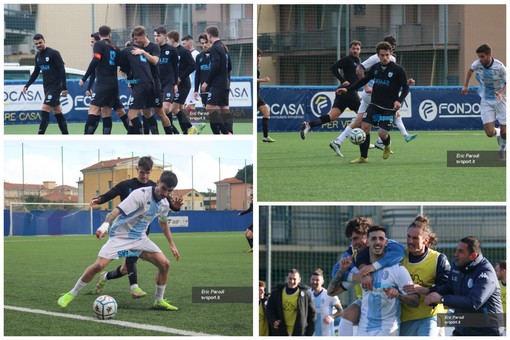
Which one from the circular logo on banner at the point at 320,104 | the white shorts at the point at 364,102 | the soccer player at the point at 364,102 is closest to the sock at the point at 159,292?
the soccer player at the point at 364,102

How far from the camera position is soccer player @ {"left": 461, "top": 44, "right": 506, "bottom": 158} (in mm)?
10891

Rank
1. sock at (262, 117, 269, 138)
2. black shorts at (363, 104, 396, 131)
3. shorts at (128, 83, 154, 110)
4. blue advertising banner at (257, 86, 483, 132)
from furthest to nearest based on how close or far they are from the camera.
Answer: blue advertising banner at (257, 86, 483, 132) → sock at (262, 117, 269, 138) → black shorts at (363, 104, 396, 131) → shorts at (128, 83, 154, 110)

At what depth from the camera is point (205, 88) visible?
34.2 ft

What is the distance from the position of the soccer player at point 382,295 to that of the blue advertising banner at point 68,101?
680cm

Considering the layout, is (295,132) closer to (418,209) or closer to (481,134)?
(481,134)

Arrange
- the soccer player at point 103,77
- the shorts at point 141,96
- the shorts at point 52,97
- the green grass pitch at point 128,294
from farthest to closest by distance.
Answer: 1. the shorts at point 52,97
2. the soccer player at point 103,77
3. the shorts at point 141,96
4. the green grass pitch at point 128,294

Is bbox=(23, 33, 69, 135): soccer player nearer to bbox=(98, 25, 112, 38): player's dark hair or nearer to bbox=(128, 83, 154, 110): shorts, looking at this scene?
bbox=(98, 25, 112, 38): player's dark hair

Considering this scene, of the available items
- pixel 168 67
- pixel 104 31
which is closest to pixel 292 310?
pixel 104 31

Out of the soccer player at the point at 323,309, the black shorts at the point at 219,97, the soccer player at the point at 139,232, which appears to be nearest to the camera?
the soccer player at the point at 139,232

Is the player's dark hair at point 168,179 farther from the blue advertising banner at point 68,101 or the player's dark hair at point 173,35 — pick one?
the blue advertising banner at point 68,101

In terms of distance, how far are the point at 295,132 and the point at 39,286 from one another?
26.9 feet

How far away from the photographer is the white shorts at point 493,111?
1112 cm

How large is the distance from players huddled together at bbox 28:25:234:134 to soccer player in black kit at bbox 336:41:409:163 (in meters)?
1.58

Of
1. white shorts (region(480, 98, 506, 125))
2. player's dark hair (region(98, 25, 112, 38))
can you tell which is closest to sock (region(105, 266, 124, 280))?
player's dark hair (region(98, 25, 112, 38))
